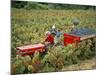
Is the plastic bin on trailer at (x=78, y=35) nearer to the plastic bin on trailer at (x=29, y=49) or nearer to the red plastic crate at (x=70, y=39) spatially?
the red plastic crate at (x=70, y=39)

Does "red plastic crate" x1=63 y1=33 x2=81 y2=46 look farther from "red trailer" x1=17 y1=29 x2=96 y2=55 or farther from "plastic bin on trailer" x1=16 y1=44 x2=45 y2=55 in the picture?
"plastic bin on trailer" x1=16 y1=44 x2=45 y2=55

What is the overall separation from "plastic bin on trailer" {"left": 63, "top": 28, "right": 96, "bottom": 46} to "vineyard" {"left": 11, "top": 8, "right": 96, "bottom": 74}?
3 cm

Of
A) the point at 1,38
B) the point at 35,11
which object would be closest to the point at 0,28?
the point at 1,38

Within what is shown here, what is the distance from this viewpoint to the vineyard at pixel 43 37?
1395 mm

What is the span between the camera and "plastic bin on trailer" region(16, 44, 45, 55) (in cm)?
140

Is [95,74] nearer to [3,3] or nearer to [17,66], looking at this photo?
[17,66]

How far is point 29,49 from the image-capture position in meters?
1.43

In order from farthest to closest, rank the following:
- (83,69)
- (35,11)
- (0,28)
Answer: (83,69) < (35,11) < (0,28)

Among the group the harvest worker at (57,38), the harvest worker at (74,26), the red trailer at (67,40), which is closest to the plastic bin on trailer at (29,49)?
the red trailer at (67,40)

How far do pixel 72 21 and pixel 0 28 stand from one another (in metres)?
0.58

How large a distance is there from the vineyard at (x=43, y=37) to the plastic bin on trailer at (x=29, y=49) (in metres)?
0.03

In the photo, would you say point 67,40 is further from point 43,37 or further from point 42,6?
point 42,6

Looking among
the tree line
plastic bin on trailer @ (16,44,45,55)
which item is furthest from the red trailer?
the tree line
